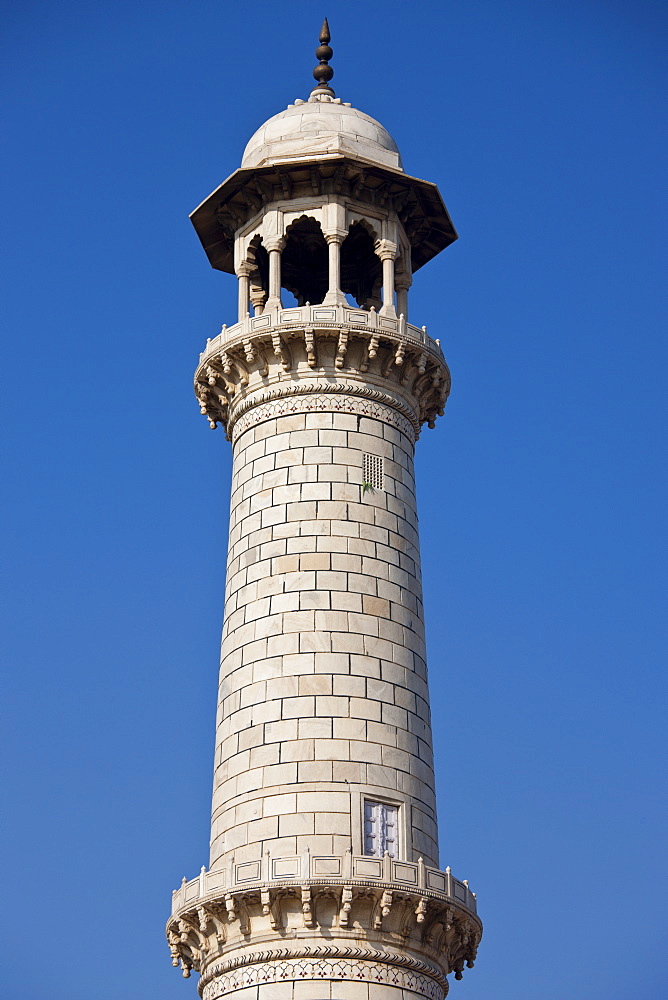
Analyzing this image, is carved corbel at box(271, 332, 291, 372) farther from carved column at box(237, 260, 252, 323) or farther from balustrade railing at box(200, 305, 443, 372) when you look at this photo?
carved column at box(237, 260, 252, 323)

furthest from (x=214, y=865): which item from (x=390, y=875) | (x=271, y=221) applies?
(x=271, y=221)

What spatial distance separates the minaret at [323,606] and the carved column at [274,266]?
54mm

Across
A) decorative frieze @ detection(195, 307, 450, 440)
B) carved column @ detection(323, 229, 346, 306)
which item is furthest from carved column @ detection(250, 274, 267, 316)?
carved column @ detection(323, 229, 346, 306)

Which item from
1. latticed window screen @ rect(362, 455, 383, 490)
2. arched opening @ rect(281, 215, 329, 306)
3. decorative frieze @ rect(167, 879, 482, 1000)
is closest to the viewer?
decorative frieze @ rect(167, 879, 482, 1000)

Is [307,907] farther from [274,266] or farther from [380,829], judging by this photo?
[274,266]

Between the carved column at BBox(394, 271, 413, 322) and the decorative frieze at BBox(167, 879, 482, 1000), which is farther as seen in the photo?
the carved column at BBox(394, 271, 413, 322)

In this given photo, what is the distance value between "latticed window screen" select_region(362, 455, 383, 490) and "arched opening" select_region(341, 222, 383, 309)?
673 cm

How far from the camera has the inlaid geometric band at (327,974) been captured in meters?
31.5

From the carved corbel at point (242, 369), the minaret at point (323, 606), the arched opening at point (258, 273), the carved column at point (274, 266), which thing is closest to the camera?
the minaret at point (323, 606)

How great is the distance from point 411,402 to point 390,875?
39.6 ft

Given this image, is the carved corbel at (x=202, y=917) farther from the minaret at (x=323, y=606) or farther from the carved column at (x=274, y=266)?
the carved column at (x=274, y=266)

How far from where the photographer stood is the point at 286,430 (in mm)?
37594

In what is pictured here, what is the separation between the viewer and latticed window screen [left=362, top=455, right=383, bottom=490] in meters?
37.1

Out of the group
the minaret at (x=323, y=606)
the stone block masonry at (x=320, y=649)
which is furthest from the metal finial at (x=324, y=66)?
the stone block masonry at (x=320, y=649)
